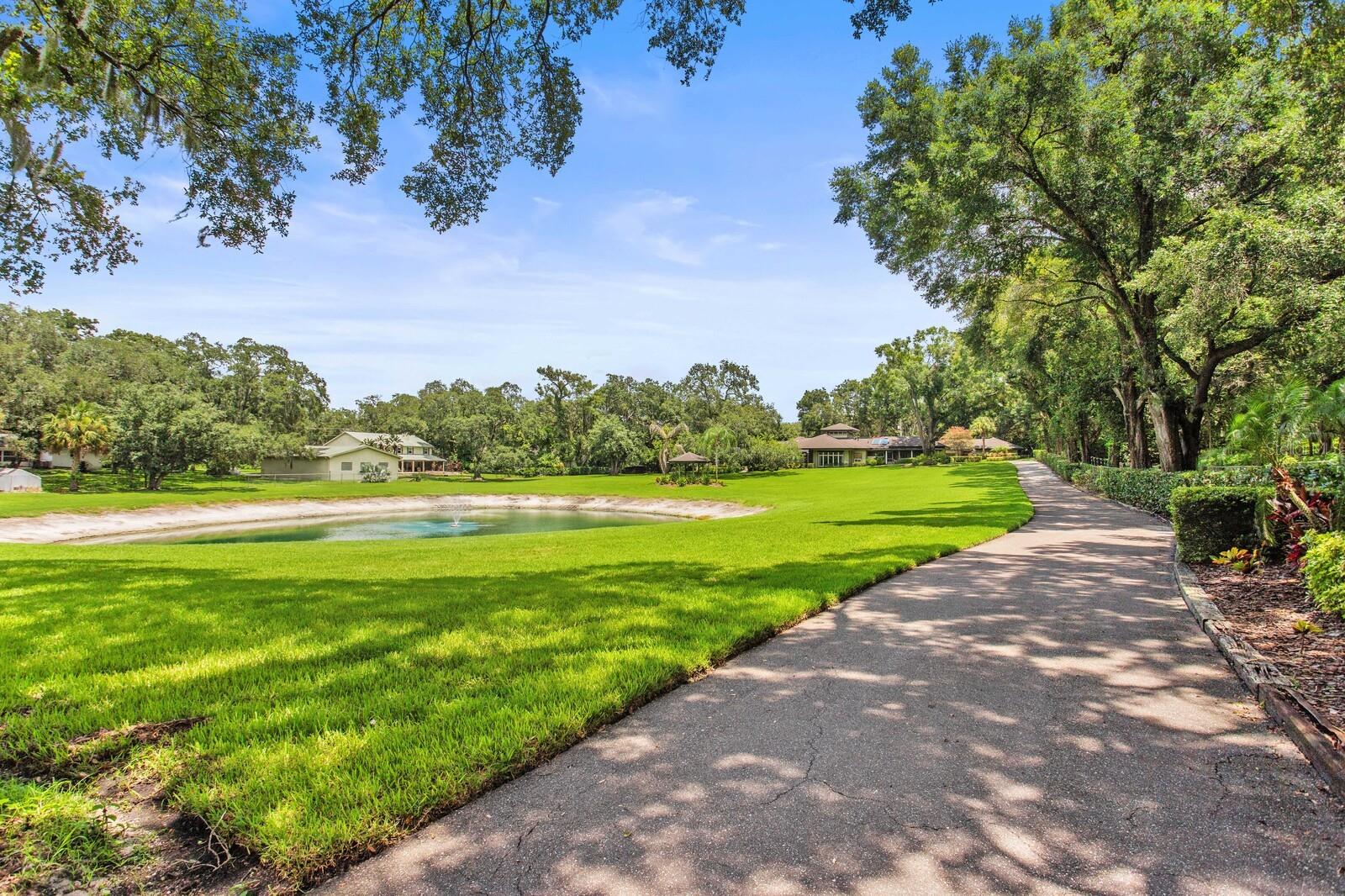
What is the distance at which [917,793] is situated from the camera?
2697 millimetres

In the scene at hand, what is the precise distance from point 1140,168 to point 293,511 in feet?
128

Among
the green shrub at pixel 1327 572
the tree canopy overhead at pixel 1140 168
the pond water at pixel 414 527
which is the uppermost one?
the tree canopy overhead at pixel 1140 168

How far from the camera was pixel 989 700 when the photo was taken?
12.3 ft

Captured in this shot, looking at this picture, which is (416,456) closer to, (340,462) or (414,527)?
(340,462)

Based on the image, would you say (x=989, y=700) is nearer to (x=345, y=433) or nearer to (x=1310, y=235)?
(x=1310, y=235)

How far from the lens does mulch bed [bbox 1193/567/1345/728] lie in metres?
3.68

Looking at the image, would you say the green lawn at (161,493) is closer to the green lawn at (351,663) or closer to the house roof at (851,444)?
the green lawn at (351,663)

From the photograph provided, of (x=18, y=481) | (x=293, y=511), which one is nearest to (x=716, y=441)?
(x=293, y=511)

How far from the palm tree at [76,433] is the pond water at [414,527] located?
17444mm

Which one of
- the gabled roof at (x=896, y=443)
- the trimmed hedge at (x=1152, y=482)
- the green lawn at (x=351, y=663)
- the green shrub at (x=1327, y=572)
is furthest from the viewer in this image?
the gabled roof at (x=896, y=443)

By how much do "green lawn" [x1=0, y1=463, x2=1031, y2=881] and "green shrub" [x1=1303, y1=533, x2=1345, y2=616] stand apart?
12.8 ft

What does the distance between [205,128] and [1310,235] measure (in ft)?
58.0

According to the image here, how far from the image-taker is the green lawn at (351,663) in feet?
8.59

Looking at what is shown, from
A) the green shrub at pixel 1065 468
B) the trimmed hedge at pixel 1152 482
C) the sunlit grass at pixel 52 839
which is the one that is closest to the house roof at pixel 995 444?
the green shrub at pixel 1065 468
